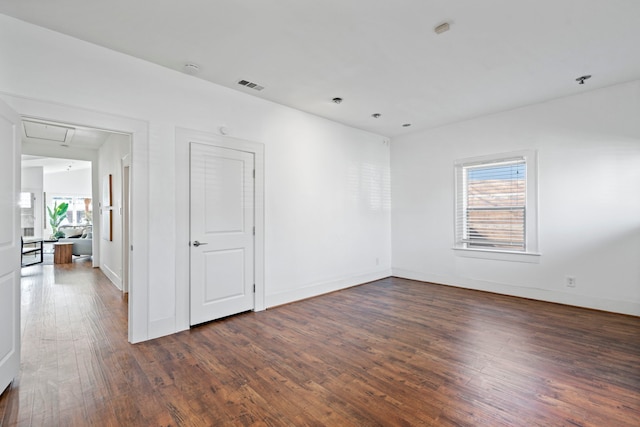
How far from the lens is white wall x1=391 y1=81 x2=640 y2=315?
12.3 ft

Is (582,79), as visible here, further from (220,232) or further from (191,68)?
(220,232)

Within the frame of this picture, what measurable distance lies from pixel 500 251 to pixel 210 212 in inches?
175

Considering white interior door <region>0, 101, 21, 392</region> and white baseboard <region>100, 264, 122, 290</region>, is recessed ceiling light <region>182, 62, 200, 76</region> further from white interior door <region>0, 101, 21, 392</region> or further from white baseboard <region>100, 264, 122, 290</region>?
white baseboard <region>100, 264, 122, 290</region>

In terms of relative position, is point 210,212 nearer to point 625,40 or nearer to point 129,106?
point 129,106

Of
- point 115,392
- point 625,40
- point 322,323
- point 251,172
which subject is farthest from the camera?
point 251,172

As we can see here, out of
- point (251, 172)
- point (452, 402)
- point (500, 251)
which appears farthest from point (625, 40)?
point (251, 172)

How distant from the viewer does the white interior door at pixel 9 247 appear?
2.10m

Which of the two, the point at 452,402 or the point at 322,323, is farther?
Result: the point at 322,323

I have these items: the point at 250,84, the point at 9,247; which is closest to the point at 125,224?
the point at 9,247

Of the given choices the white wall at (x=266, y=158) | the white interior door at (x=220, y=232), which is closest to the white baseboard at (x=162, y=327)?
the white wall at (x=266, y=158)

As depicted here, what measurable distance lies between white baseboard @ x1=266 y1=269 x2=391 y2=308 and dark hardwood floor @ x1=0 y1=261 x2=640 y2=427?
0.69 feet

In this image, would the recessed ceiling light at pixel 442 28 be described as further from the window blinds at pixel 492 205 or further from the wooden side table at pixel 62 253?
the wooden side table at pixel 62 253

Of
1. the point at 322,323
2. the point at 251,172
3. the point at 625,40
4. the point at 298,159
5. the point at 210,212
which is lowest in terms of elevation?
the point at 322,323

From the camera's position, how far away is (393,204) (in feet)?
20.2
